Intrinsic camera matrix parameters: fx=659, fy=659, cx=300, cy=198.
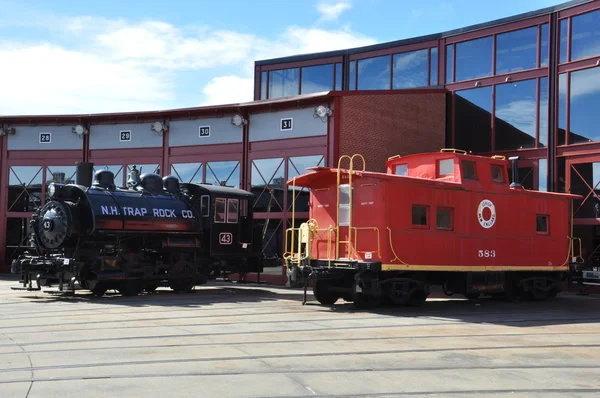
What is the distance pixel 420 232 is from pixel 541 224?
195 inches

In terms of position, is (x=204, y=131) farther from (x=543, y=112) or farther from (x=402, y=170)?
(x=543, y=112)

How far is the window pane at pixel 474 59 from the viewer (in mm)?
24969

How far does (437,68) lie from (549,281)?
11.3 metres

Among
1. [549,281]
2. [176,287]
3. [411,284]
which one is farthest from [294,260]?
[549,281]

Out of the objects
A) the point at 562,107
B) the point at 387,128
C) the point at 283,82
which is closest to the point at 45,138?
the point at 283,82

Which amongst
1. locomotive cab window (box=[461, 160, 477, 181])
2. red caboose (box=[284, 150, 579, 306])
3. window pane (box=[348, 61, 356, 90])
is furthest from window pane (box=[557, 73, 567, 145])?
window pane (box=[348, 61, 356, 90])

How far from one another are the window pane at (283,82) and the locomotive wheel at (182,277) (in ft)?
53.8

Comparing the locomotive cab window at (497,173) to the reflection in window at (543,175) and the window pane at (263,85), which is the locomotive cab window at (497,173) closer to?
the reflection in window at (543,175)

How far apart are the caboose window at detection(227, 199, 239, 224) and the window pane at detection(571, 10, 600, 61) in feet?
41.2

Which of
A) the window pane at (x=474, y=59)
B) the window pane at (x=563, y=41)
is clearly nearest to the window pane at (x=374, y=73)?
the window pane at (x=474, y=59)

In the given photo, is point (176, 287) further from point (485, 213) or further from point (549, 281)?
point (549, 281)

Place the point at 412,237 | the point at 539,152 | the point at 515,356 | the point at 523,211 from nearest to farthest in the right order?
1. the point at 515,356
2. the point at 412,237
3. the point at 523,211
4. the point at 539,152

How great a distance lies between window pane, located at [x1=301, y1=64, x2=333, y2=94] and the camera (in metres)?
33.8

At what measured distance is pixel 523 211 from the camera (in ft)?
60.2
